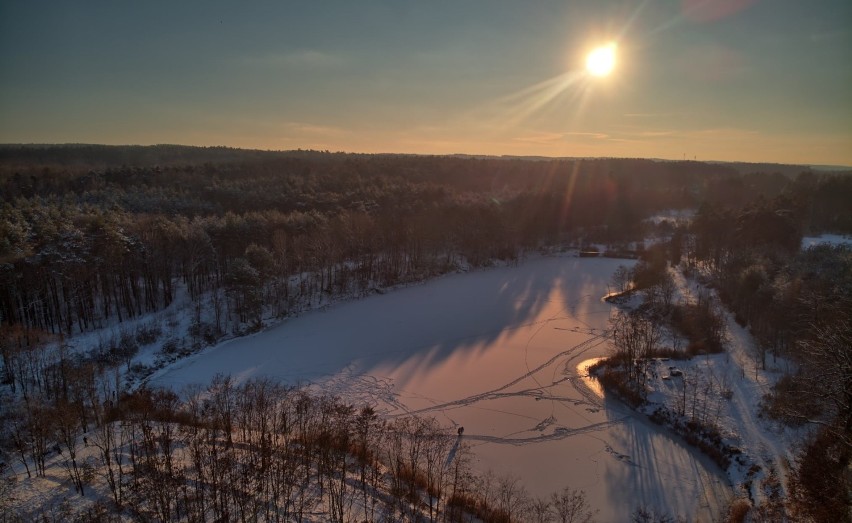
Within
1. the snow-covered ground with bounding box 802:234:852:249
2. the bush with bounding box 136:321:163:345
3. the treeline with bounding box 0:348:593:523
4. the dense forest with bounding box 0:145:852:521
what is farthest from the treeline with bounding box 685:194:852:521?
the bush with bounding box 136:321:163:345

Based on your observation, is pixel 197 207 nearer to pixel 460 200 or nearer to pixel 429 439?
pixel 460 200

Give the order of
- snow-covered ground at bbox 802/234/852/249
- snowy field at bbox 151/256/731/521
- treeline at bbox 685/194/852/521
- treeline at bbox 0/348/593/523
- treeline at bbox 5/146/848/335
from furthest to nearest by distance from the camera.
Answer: snow-covered ground at bbox 802/234/852/249, treeline at bbox 5/146/848/335, snowy field at bbox 151/256/731/521, treeline at bbox 685/194/852/521, treeline at bbox 0/348/593/523

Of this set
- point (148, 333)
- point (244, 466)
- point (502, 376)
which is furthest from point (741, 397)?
point (148, 333)

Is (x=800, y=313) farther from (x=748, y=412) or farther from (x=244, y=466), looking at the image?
(x=244, y=466)

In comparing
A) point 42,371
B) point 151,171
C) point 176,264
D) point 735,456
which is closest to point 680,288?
point 735,456

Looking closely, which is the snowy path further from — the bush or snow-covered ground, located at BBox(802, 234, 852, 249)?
the bush

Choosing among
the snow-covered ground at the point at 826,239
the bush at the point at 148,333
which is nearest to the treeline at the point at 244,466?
the bush at the point at 148,333
